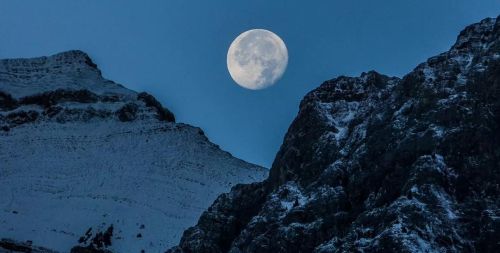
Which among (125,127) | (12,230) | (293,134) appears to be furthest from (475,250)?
(125,127)

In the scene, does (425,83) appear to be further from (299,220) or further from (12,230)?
(12,230)

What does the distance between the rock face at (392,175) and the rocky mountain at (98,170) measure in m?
18.4

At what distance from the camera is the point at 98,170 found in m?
65.8

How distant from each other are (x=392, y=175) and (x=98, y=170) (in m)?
42.2

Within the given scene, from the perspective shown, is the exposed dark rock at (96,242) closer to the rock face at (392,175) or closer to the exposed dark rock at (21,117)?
the rock face at (392,175)

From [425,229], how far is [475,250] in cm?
171

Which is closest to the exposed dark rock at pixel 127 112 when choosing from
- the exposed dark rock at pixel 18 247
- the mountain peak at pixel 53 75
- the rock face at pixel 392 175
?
the mountain peak at pixel 53 75

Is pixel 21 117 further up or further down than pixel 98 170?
further up

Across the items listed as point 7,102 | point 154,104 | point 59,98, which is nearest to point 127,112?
point 59,98

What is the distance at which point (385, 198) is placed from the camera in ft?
90.8

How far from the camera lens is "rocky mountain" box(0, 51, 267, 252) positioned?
53.8 meters

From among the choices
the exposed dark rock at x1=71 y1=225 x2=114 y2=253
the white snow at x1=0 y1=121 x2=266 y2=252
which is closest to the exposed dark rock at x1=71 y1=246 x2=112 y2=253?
the exposed dark rock at x1=71 y1=225 x2=114 y2=253

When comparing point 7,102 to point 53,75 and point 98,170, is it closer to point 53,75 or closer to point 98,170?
point 53,75

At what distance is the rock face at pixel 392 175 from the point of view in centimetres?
2475
